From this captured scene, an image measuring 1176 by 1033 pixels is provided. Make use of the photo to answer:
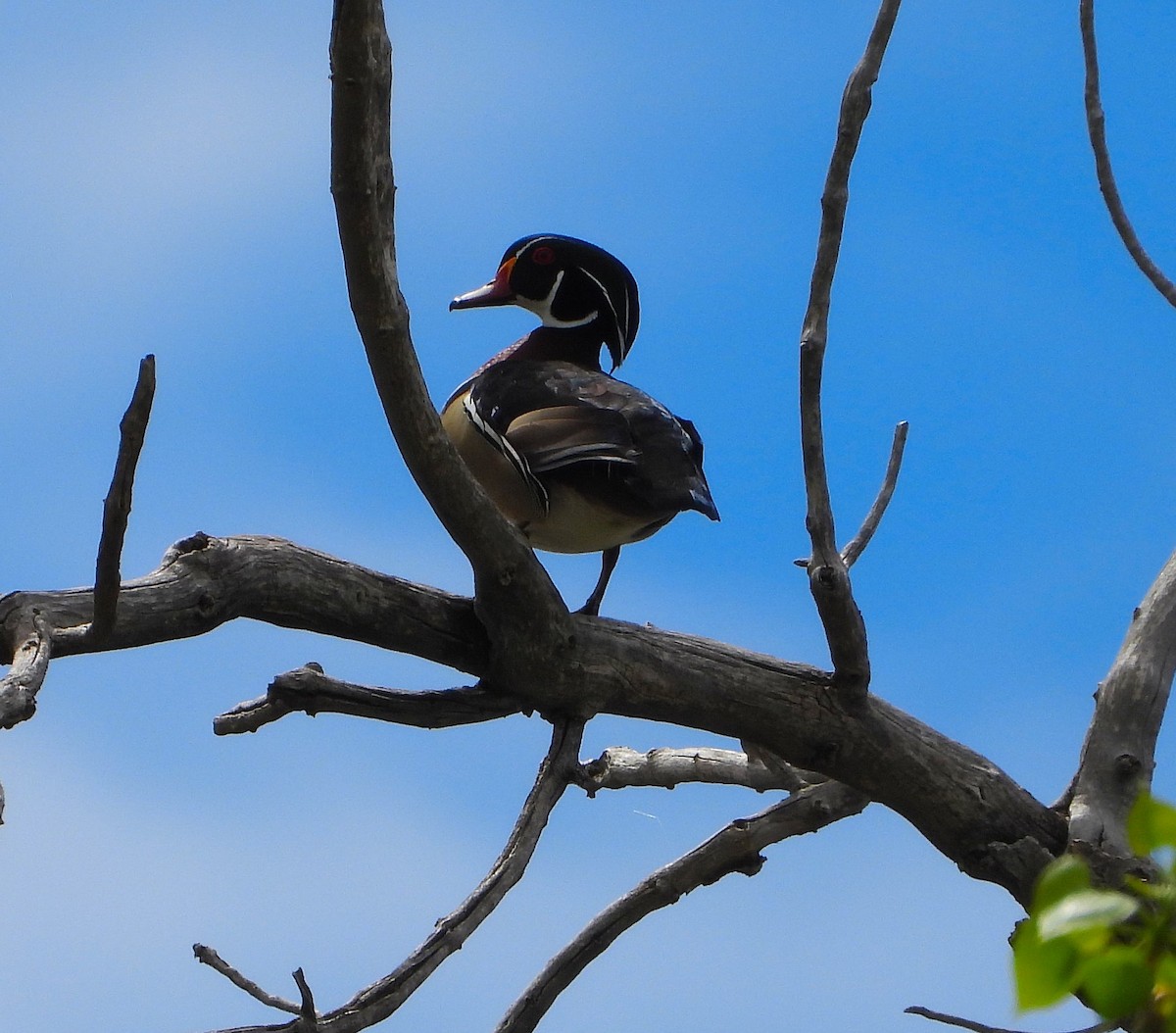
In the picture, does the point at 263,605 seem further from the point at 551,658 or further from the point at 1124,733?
the point at 1124,733

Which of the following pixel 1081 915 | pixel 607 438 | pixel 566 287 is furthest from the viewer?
pixel 566 287

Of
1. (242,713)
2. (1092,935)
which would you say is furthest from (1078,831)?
(1092,935)

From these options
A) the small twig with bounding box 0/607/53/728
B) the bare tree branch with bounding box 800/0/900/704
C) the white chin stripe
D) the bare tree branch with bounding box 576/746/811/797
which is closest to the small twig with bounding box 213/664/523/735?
the small twig with bounding box 0/607/53/728

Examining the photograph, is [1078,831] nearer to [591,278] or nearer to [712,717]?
[712,717]

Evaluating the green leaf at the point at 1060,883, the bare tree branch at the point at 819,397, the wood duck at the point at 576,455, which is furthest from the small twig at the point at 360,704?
the green leaf at the point at 1060,883

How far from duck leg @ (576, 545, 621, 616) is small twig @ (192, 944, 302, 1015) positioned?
158 centimetres

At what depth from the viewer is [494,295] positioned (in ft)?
17.4

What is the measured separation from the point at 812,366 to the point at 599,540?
128 centimetres

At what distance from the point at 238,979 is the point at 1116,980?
255cm

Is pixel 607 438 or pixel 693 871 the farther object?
pixel 693 871

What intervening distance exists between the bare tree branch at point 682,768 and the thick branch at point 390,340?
5.36ft

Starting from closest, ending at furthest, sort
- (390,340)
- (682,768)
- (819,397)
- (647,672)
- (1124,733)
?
(390,340) < (819,397) < (647,672) < (1124,733) < (682,768)

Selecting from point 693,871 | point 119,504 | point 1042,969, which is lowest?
point 1042,969

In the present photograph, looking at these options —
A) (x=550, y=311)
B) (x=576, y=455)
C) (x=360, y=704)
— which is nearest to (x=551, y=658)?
(x=360, y=704)
